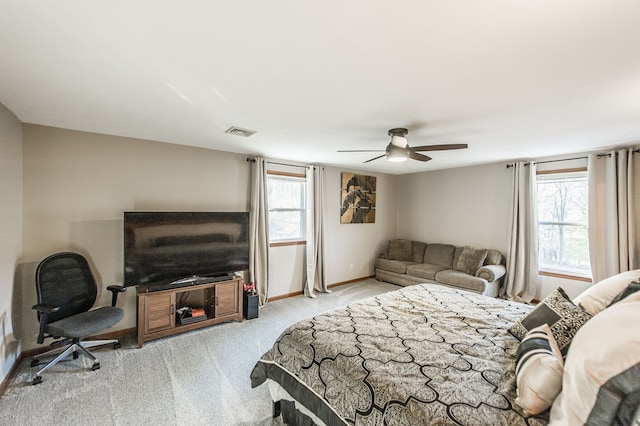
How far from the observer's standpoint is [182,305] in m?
3.80

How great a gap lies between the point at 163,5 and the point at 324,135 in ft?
7.19

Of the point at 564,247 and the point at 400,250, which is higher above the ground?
the point at 564,247

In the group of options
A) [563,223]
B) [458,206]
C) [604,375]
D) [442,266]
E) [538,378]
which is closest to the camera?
[604,375]

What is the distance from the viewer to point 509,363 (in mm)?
1667

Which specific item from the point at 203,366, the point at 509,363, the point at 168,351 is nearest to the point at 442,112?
the point at 509,363

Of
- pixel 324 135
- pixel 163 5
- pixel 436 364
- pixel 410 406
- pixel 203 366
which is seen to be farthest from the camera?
pixel 324 135

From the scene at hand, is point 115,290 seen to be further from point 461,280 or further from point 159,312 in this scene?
point 461,280

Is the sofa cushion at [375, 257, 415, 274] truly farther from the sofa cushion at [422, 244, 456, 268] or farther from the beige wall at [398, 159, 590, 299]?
the beige wall at [398, 159, 590, 299]

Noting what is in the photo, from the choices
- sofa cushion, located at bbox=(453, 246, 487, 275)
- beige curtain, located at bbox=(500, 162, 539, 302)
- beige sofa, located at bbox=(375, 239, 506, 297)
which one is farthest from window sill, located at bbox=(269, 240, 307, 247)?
beige curtain, located at bbox=(500, 162, 539, 302)

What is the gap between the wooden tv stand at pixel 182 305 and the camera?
3.18 metres

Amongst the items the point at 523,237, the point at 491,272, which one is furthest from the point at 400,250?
the point at 523,237

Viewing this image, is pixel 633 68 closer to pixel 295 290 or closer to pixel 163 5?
pixel 163 5

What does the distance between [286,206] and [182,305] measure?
2284 mm

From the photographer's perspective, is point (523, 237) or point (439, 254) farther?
point (439, 254)
